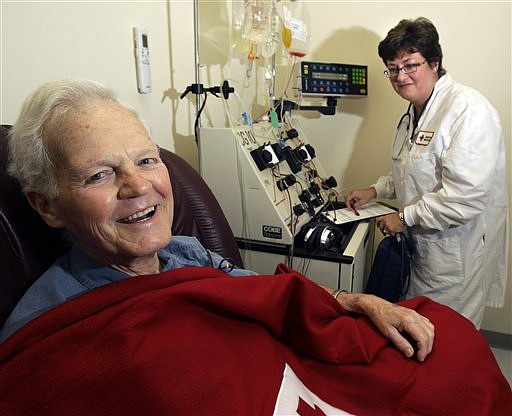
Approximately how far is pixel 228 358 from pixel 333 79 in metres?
1.62

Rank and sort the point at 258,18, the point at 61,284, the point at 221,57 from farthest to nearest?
1. the point at 221,57
2. the point at 258,18
3. the point at 61,284

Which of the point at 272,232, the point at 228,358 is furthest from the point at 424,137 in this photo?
the point at 228,358

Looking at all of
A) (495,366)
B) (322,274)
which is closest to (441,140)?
(322,274)

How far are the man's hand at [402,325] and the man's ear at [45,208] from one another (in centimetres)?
75

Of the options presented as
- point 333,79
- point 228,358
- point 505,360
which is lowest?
point 505,360

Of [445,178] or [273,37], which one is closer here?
[445,178]

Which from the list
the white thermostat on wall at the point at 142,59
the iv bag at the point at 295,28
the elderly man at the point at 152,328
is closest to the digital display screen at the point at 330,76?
the iv bag at the point at 295,28

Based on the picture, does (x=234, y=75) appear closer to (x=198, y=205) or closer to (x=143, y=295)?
(x=198, y=205)

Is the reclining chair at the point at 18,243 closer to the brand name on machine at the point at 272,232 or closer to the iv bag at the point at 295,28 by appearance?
the brand name on machine at the point at 272,232

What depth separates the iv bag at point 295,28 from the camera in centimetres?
183

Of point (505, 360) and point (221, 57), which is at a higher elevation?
point (221, 57)

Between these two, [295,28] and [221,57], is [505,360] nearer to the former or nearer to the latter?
[295,28]

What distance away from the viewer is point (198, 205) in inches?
50.6

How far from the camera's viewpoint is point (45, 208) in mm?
811
